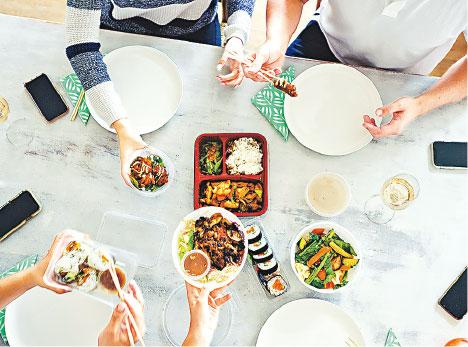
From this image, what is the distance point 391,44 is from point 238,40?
588 millimetres

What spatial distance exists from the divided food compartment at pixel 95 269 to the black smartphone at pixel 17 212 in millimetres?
257

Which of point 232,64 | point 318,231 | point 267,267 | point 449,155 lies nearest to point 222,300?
point 267,267

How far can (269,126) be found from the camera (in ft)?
6.01

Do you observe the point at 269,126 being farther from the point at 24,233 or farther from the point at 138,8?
the point at 24,233

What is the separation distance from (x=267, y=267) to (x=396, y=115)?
0.72 m

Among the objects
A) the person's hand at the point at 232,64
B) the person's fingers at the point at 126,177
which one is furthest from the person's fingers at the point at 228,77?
the person's fingers at the point at 126,177

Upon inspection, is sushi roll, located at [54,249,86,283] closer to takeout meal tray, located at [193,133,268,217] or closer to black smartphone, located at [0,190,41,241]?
black smartphone, located at [0,190,41,241]

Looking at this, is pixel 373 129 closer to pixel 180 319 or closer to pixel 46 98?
pixel 180 319

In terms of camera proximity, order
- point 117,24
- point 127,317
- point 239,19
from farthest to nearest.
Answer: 1. point 117,24
2. point 239,19
3. point 127,317

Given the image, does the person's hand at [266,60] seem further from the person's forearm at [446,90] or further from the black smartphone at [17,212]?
the black smartphone at [17,212]

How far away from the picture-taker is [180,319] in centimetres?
169

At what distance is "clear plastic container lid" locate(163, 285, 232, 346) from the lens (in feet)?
5.48

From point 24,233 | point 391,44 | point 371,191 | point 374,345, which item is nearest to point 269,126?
point 371,191

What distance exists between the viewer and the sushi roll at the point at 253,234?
1.66 metres
